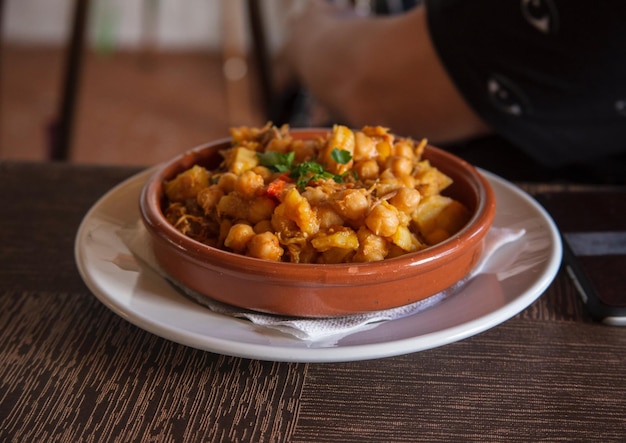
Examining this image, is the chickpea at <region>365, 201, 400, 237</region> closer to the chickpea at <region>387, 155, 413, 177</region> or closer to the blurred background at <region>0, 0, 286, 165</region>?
the chickpea at <region>387, 155, 413, 177</region>

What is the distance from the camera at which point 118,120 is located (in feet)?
11.0

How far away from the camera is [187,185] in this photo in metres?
0.77

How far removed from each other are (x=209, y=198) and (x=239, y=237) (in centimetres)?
9

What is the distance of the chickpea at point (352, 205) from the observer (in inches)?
25.7

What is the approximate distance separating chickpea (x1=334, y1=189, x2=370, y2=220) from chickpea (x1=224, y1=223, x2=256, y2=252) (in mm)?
88

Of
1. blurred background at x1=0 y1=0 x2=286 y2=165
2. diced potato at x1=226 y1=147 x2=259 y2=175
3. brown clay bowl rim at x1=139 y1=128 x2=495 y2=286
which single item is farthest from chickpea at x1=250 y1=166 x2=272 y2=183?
blurred background at x1=0 y1=0 x2=286 y2=165

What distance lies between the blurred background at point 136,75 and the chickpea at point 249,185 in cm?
231

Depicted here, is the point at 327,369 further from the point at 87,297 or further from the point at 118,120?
the point at 118,120

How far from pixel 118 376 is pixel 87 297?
16 centimetres

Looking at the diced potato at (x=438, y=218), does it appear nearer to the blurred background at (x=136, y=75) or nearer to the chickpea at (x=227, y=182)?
the chickpea at (x=227, y=182)

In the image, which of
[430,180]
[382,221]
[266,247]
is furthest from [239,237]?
[430,180]

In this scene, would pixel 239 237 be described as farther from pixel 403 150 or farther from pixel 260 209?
pixel 403 150

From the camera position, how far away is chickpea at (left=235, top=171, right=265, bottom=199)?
0.69 meters

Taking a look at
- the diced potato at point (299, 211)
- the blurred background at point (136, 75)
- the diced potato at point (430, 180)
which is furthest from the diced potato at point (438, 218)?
the blurred background at point (136, 75)
